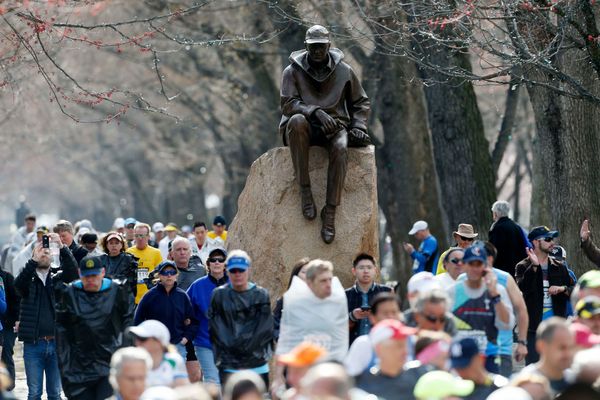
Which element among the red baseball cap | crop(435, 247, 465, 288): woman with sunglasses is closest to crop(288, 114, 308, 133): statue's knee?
crop(435, 247, 465, 288): woman with sunglasses

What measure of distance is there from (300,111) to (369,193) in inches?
51.5

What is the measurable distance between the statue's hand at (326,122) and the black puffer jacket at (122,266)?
3003 mm

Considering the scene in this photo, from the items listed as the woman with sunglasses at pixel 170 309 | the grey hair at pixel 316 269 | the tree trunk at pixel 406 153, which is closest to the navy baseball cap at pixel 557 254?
the woman with sunglasses at pixel 170 309

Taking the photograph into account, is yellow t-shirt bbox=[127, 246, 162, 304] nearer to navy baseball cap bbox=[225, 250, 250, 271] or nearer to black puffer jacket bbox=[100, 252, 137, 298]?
black puffer jacket bbox=[100, 252, 137, 298]

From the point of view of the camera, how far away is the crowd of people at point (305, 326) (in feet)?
32.3

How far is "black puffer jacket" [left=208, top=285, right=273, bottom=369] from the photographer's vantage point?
12625 millimetres

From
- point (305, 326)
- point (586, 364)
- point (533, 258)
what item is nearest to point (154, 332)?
point (305, 326)

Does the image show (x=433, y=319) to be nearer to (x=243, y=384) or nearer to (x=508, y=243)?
(x=243, y=384)

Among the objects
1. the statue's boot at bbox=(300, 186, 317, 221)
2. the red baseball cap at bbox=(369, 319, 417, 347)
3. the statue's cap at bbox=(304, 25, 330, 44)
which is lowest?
the red baseball cap at bbox=(369, 319, 417, 347)

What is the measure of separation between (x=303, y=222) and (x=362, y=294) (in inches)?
90.8

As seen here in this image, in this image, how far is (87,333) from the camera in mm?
12992

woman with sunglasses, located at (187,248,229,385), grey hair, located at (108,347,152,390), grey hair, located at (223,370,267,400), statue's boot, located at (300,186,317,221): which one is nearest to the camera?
grey hair, located at (223,370,267,400)

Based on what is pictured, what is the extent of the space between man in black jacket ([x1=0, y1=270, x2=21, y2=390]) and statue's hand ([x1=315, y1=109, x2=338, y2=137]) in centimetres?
409

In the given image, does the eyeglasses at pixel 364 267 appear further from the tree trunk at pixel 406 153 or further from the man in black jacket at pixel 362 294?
the tree trunk at pixel 406 153
